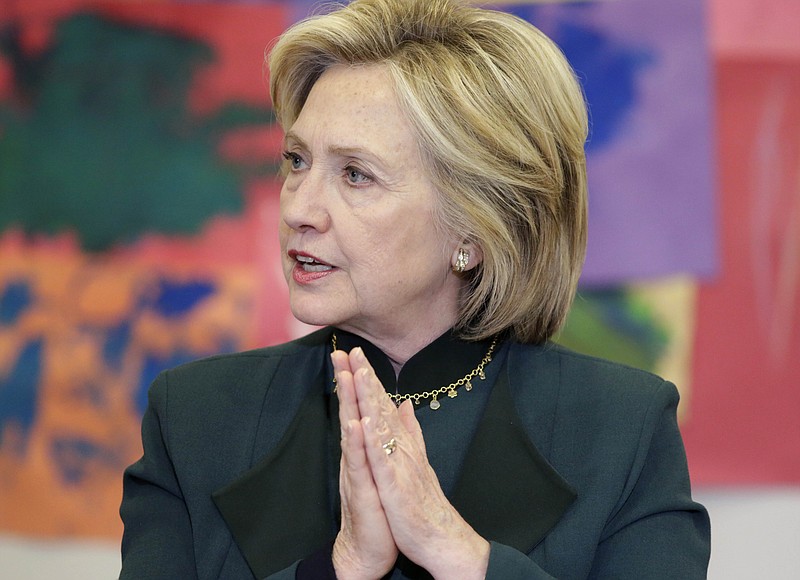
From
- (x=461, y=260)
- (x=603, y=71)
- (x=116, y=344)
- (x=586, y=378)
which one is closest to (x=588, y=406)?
(x=586, y=378)

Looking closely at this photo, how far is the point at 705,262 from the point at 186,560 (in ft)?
4.75

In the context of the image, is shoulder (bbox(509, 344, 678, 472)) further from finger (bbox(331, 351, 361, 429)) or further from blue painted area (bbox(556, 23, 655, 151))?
blue painted area (bbox(556, 23, 655, 151))

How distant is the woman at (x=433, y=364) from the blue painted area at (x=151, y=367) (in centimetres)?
80

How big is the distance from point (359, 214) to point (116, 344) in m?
1.24

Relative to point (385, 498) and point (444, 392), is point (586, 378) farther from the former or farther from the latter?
point (385, 498)

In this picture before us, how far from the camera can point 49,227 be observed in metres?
2.69

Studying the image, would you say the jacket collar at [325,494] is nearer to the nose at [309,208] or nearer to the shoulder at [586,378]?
the shoulder at [586,378]

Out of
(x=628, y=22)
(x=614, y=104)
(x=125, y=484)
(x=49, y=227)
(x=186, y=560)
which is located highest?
(x=628, y=22)

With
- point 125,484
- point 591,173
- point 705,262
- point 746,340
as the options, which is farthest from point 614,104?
point 125,484

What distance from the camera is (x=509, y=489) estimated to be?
1.66 m

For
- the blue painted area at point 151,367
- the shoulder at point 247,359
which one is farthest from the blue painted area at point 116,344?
the shoulder at point 247,359

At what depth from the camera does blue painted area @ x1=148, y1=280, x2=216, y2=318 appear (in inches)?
104

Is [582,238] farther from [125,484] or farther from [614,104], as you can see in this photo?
[125,484]

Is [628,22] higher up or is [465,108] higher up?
[628,22]
